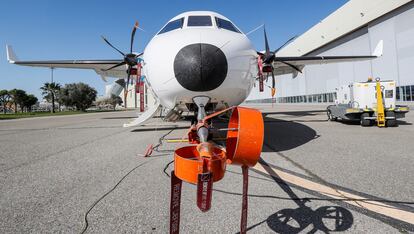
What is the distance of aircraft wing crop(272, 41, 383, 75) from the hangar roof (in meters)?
15.6

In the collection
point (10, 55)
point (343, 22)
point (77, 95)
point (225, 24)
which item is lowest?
point (225, 24)

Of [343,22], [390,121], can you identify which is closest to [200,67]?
[390,121]

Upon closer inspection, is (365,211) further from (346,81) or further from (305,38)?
(305,38)

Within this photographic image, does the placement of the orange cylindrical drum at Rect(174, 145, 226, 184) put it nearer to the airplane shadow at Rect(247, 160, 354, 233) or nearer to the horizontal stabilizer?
the airplane shadow at Rect(247, 160, 354, 233)

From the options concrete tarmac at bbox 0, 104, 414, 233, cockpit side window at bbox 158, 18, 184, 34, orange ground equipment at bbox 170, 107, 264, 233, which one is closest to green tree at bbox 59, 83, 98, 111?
concrete tarmac at bbox 0, 104, 414, 233

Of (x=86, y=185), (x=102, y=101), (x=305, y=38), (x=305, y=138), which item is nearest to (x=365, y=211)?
(x=86, y=185)

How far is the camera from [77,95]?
201ft

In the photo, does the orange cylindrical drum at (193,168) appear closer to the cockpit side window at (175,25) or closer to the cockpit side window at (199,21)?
the cockpit side window at (199,21)

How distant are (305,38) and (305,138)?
43388 millimetres

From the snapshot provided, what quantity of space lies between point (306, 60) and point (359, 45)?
26.4 m

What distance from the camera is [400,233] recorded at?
2.03m

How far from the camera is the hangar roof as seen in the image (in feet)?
90.1

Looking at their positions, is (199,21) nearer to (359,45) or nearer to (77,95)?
(359,45)

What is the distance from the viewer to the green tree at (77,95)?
61.2 metres
